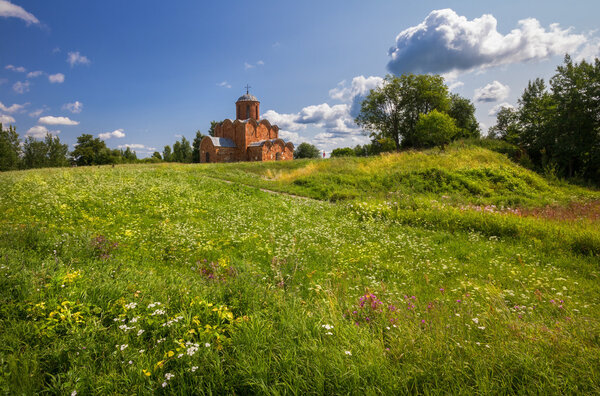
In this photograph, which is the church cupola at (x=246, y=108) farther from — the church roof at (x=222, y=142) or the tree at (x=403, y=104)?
the tree at (x=403, y=104)

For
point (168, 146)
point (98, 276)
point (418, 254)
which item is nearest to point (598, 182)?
point (418, 254)

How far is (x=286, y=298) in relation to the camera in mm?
4234

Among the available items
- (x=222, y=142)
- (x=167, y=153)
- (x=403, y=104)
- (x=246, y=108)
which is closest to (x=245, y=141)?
(x=222, y=142)

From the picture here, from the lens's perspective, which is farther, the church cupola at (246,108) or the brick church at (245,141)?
the church cupola at (246,108)

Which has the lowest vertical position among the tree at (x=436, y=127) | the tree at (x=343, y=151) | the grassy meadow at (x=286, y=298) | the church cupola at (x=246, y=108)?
the grassy meadow at (x=286, y=298)

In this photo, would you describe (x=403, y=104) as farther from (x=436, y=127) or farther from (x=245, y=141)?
(x=245, y=141)

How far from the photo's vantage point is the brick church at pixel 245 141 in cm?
4894

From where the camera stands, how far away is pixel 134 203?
10.8 m

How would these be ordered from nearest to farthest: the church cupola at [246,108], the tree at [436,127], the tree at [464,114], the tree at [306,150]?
the tree at [436,127]
the tree at [464,114]
the church cupola at [246,108]
the tree at [306,150]

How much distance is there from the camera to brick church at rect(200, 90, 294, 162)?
48938 mm

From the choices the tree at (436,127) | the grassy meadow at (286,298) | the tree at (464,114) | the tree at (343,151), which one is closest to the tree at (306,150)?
the tree at (343,151)

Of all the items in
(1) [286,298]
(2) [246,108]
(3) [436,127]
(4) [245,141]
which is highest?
(2) [246,108]

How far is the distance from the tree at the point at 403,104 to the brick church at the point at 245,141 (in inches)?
626

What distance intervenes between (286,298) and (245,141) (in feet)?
158
